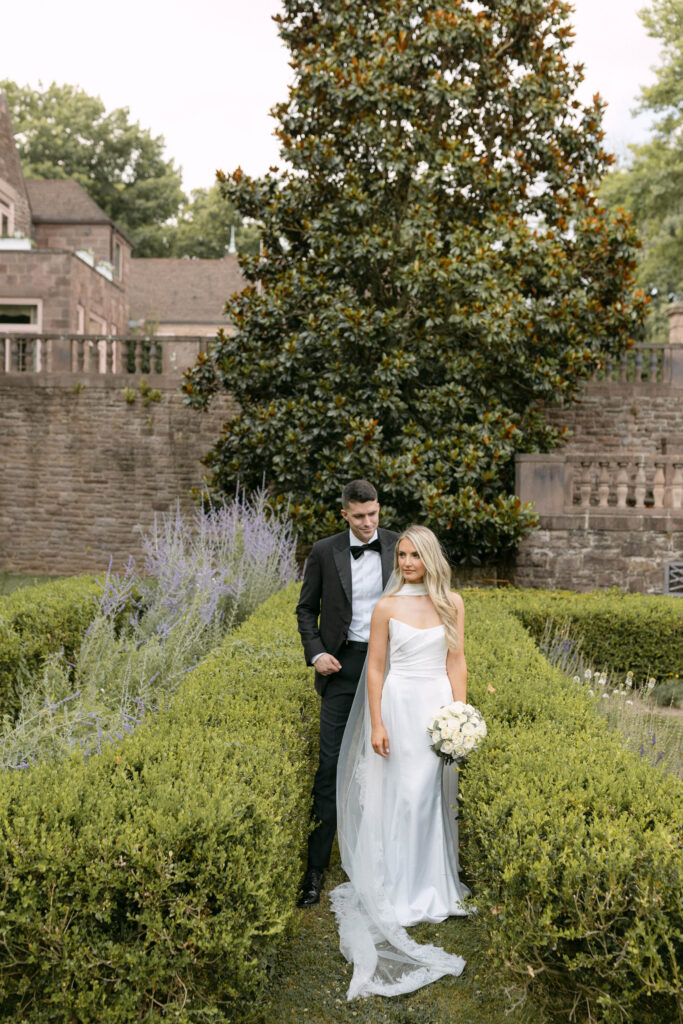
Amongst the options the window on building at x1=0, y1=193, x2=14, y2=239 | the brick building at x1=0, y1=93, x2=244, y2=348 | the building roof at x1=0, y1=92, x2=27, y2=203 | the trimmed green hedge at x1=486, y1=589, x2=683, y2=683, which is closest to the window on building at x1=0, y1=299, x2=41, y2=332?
the brick building at x1=0, y1=93, x2=244, y2=348

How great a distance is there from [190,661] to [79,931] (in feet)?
15.4

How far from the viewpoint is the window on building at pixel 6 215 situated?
2850 cm

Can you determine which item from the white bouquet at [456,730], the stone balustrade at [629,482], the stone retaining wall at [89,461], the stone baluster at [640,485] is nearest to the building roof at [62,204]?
the stone retaining wall at [89,461]

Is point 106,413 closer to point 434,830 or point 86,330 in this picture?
point 86,330

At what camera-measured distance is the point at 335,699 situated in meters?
4.91

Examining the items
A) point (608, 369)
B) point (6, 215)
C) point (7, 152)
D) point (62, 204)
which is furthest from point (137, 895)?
point (62, 204)

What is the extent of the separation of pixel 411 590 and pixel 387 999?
1860mm

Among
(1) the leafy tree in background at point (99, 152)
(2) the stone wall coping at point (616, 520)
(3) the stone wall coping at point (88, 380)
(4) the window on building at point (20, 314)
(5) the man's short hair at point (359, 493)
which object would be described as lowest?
(2) the stone wall coping at point (616, 520)

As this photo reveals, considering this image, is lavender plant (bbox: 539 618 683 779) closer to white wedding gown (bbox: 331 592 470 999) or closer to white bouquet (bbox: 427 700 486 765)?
white bouquet (bbox: 427 700 486 765)

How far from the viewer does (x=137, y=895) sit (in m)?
2.96

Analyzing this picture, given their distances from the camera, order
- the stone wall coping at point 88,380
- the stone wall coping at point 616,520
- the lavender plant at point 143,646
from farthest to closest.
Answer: the stone wall coping at point 88,380 < the stone wall coping at point 616,520 < the lavender plant at point 143,646

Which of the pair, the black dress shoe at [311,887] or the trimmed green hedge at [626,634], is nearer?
the black dress shoe at [311,887]

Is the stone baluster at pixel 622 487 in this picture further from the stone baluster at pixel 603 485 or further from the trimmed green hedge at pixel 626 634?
the trimmed green hedge at pixel 626 634

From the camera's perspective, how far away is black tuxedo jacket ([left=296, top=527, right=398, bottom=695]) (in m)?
4.88
